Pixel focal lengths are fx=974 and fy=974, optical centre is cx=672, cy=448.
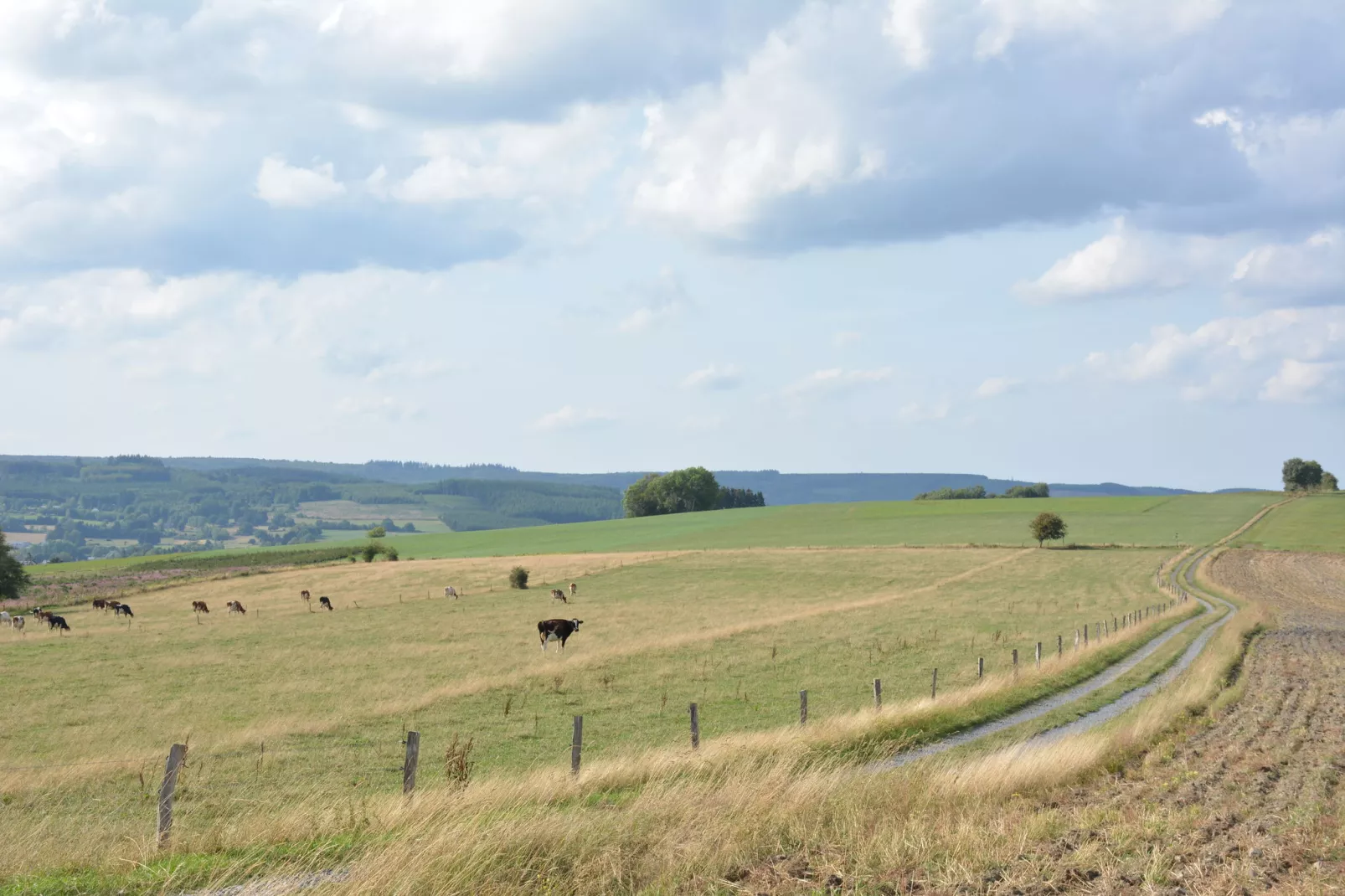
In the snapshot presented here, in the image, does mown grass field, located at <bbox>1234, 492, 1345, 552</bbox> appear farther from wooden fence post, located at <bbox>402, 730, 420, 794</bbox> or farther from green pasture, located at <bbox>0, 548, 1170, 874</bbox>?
wooden fence post, located at <bbox>402, 730, 420, 794</bbox>

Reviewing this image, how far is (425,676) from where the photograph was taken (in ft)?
111

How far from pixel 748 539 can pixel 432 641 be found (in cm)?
8036

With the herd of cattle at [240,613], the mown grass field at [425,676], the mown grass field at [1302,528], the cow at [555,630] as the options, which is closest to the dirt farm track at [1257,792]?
the mown grass field at [425,676]

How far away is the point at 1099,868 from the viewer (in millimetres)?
10055

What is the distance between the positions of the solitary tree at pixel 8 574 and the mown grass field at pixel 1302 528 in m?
111

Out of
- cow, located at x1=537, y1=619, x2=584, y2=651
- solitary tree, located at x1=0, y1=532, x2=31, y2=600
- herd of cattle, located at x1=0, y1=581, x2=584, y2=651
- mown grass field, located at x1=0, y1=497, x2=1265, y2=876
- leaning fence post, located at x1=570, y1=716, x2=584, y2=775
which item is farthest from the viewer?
solitary tree, located at x1=0, y1=532, x2=31, y2=600

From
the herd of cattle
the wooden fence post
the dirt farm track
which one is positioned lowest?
the herd of cattle

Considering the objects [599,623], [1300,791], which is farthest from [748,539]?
[1300,791]

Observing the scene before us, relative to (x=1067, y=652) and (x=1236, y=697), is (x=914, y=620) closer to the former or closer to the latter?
(x=1067, y=652)

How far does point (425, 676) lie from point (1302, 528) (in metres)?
111

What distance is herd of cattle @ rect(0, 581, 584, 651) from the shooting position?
141ft

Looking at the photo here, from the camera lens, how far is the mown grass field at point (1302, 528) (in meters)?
97.4

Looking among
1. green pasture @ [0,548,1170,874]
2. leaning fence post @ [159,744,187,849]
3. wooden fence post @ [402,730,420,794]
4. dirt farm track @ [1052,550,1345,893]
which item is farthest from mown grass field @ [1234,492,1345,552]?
leaning fence post @ [159,744,187,849]

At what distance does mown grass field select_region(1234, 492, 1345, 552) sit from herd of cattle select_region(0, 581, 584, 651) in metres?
73.2
